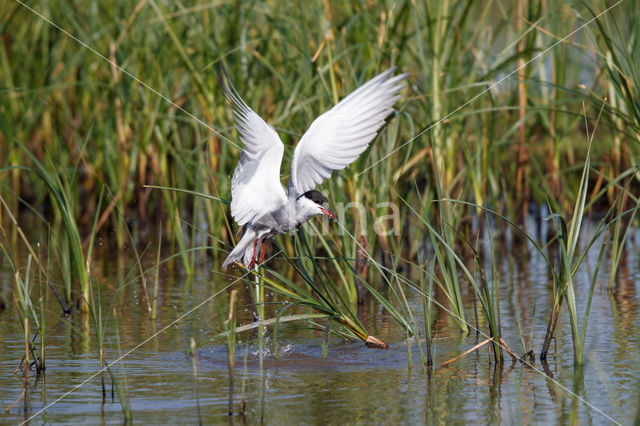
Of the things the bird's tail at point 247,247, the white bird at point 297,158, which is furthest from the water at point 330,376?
the white bird at point 297,158

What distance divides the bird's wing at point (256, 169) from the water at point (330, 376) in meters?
0.46

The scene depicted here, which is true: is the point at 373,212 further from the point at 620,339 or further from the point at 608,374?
the point at 608,374

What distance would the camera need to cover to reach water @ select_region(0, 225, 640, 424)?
3.35 metres

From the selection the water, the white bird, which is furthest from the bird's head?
the water

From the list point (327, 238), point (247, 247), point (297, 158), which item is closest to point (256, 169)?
point (297, 158)

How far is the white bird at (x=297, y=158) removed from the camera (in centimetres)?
421

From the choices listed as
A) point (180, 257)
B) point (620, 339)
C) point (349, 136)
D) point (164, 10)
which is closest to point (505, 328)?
point (620, 339)

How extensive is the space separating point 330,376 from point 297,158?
98cm

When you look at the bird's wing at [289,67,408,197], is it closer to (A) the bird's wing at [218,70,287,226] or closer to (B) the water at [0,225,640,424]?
(A) the bird's wing at [218,70,287,226]

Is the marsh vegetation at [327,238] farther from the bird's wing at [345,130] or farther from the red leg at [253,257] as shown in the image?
the bird's wing at [345,130]

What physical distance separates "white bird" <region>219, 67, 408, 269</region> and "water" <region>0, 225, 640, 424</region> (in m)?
0.45

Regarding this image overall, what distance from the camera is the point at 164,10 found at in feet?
21.4

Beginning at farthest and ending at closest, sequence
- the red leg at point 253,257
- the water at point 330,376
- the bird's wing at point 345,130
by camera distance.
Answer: the red leg at point 253,257 < the bird's wing at point 345,130 < the water at point 330,376

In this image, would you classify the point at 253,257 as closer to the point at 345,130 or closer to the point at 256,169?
the point at 256,169
